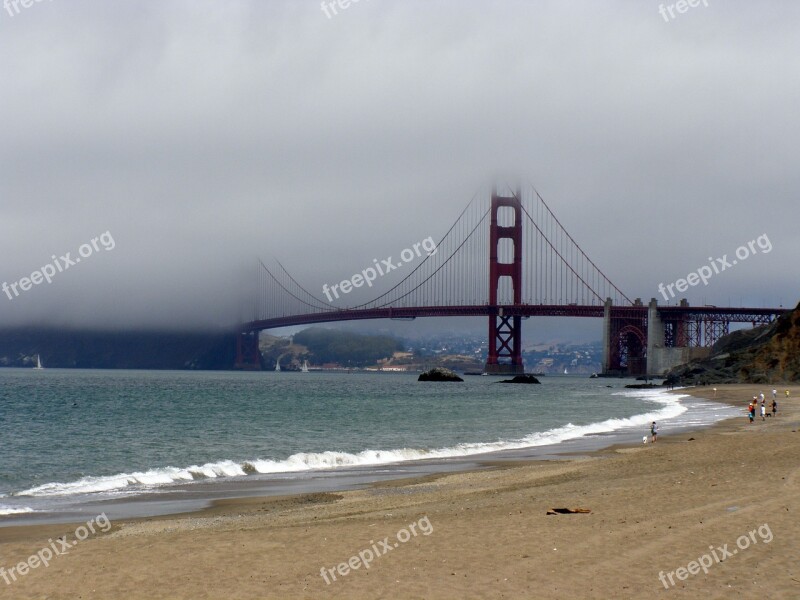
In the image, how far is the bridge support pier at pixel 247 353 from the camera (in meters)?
170

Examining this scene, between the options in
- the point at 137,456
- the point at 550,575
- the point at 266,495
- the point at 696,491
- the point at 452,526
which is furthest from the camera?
the point at 137,456

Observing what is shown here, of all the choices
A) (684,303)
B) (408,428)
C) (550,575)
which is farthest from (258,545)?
(684,303)

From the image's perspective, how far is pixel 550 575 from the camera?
28.6 ft

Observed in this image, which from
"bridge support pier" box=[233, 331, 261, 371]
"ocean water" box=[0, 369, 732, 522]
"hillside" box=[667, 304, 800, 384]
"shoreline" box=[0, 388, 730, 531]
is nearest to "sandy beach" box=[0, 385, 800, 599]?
"shoreline" box=[0, 388, 730, 531]

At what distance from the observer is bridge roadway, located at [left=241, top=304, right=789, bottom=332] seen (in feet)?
354

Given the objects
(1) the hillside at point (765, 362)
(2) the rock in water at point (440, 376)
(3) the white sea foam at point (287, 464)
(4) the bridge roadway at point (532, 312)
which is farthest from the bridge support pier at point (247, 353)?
(3) the white sea foam at point (287, 464)

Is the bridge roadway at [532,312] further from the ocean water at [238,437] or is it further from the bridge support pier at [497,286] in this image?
the ocean water at [238,437]

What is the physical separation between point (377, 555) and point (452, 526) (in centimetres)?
171

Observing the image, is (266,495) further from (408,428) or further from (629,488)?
(408,428)

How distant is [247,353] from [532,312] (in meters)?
80.3

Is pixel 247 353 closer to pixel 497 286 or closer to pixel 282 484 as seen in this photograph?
pixel 497 286

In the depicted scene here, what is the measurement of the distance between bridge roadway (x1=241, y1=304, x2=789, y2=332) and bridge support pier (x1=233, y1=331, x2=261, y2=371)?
127 feet

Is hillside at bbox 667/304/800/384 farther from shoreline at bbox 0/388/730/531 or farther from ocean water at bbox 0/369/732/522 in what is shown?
shoreline at bbox 0/388/730/531

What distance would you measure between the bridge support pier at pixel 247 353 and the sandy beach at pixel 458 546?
508 feet
